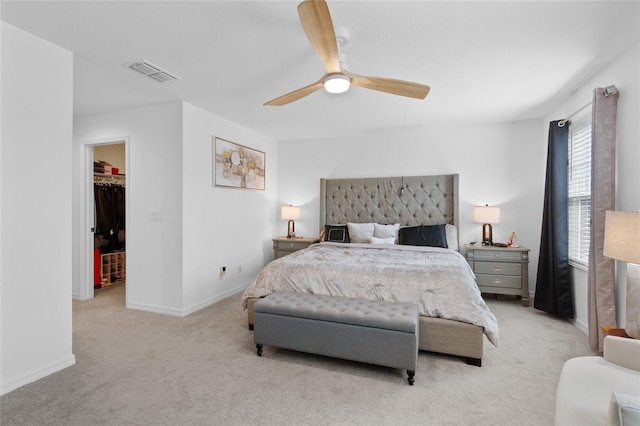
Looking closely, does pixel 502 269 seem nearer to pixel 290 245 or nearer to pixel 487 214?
pixel 487 214

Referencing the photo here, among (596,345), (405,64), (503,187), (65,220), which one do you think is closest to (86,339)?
(65,220)

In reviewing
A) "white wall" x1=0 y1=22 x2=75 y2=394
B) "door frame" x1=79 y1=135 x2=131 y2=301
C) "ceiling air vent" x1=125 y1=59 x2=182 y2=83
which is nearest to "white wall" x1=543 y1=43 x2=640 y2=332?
"ceiling air vent" x1=125 y1=59 x2=182 y2=83

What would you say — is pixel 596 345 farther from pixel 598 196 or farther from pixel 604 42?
pixel 604 42

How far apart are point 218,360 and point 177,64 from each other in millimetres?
2526

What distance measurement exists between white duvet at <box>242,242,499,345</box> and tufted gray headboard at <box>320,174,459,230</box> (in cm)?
130

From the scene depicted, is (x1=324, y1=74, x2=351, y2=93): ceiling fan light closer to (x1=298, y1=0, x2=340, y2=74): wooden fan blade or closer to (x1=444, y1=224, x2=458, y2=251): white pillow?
(x1=298, y1=0, x2=340, y2=74): wooden fan blade

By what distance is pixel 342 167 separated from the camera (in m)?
5.31

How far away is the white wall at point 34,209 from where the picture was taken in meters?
2.09

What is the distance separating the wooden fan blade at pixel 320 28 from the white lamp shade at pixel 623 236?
1998 mm

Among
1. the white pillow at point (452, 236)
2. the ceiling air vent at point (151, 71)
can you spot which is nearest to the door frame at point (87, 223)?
the ceiling air vent at point (151, 71)

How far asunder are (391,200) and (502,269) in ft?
5.86

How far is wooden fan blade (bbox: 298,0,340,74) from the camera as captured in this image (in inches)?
59.5

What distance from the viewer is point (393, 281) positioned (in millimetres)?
2684

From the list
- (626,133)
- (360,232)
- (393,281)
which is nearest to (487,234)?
(360,232)
